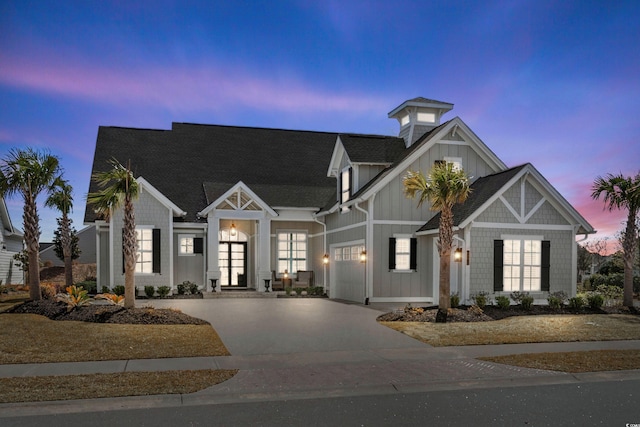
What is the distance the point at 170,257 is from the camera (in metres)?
24.2

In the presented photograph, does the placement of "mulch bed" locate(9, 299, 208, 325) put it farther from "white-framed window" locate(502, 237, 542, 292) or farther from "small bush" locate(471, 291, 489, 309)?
"white-framed window" locate(502, 237, 542, 292)

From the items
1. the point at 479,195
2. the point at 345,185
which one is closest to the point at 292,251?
the point at 345,185

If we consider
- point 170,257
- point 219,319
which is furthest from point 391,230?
point 170,257

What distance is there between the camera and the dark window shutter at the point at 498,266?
64.2 feet

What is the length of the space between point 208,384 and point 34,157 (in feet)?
44.7

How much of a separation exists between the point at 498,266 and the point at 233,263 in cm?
1310

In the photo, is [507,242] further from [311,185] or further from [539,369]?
[311,185]

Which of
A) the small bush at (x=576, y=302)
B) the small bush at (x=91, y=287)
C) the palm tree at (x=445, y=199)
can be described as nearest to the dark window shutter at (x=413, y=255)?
the palm tree at (x=445, y=199)

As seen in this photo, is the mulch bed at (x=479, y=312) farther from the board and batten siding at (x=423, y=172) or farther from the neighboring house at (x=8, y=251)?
the neighboring house at (x=8, y=251)

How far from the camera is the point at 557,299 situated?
19.0m

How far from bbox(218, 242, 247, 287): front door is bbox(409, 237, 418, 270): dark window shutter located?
9.40 m

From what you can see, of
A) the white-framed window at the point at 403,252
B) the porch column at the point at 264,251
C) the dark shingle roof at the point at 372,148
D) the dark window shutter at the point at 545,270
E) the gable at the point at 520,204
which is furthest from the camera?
the porch column at the point at 264,251

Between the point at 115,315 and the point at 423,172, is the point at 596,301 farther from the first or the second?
the point at 115,315

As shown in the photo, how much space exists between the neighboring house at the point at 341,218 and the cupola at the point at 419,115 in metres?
0.06
